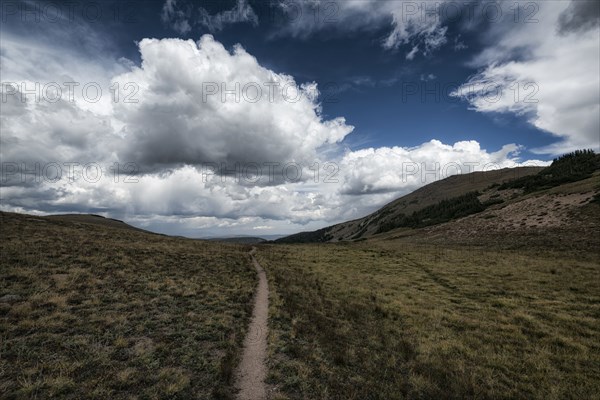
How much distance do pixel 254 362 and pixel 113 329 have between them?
21.8 ft

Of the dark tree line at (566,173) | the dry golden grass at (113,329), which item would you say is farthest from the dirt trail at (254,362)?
the dark tree line at (566,173)

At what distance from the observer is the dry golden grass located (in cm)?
846

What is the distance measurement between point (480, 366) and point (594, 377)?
3414 millimetres

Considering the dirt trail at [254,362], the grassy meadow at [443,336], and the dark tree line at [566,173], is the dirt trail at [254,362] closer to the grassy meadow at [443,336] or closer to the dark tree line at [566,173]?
the grassy meadow at [443,336]

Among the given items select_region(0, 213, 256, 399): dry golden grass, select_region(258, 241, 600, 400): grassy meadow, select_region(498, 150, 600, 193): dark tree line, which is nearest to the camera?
select_region(0, 213, 256, 399): dry golden grass

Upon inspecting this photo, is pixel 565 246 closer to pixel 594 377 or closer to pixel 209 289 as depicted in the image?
pixel 594 377

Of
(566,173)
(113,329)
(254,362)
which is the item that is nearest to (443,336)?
(254,362)

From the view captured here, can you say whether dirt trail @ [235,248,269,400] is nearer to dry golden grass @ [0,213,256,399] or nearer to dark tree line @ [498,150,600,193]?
dry golden grass @ [0,213,256,399]

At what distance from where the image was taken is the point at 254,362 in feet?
34.3

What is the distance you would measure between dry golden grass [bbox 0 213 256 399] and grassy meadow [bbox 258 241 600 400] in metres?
2.51

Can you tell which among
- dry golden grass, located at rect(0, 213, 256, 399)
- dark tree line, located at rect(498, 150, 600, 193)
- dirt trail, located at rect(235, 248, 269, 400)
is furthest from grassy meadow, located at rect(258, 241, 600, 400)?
dark tree line, located at rect(498, 150, 600, 193)

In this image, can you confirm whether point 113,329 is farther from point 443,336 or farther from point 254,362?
point 443,336

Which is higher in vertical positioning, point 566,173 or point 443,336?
point 566,173

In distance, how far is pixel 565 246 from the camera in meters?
32.8
